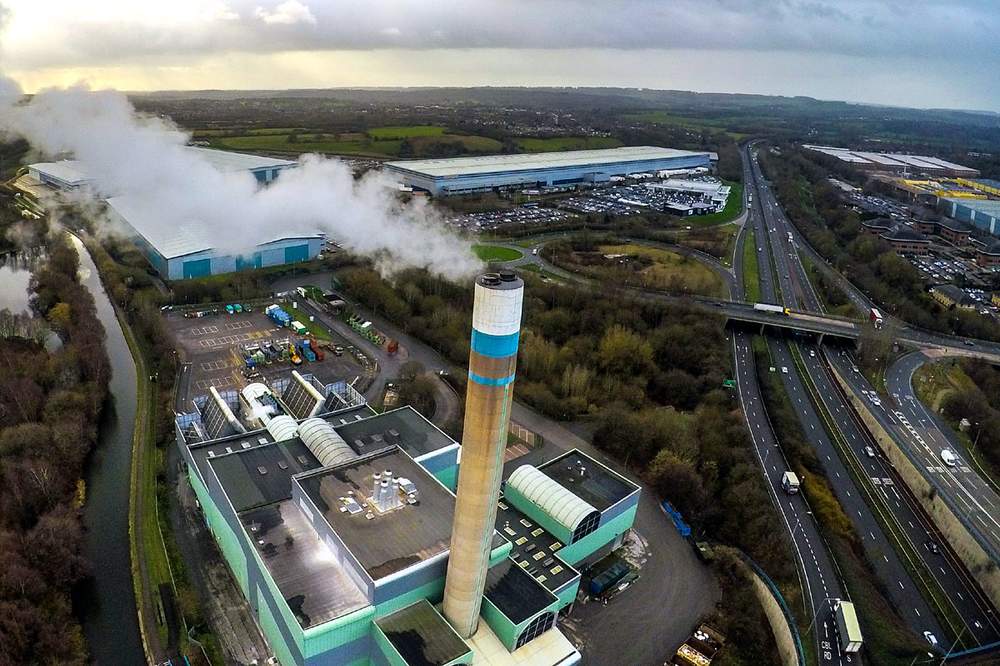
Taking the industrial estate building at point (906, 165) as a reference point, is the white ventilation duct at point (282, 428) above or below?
below

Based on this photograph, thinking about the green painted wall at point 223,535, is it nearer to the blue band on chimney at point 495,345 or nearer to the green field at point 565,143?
the blue band on chimney at point 495,345

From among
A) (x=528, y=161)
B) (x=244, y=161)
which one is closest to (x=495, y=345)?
(x=244, y=161)

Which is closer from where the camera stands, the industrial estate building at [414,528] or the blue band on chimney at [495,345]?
the blue band on chimney at [495,345]

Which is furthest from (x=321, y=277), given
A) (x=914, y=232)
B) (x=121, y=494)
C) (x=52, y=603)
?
(x=914, y=232)

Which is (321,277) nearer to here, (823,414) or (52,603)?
(52,603)

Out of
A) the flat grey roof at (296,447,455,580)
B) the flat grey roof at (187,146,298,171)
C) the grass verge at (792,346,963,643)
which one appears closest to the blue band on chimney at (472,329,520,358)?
the flat grey roof at (296,447,455,580)

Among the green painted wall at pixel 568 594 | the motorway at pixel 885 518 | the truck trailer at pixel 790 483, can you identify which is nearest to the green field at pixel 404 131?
the motorway at pixel 885 518
